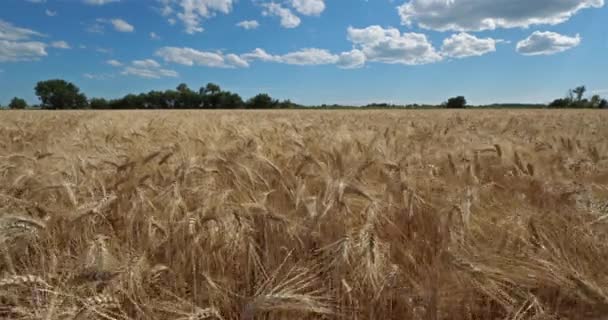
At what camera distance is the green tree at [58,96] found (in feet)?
218

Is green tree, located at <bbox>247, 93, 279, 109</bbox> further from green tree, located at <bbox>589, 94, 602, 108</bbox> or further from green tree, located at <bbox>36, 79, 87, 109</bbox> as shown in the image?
green tree, located at <bbox>589, 94, 602, 108</bbox>

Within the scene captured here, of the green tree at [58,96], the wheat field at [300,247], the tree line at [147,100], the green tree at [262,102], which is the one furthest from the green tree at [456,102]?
the green tree at [58,96]

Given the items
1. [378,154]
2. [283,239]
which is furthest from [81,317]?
[378,154]

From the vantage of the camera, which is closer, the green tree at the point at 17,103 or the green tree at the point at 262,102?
the green tree at the point at 17,103

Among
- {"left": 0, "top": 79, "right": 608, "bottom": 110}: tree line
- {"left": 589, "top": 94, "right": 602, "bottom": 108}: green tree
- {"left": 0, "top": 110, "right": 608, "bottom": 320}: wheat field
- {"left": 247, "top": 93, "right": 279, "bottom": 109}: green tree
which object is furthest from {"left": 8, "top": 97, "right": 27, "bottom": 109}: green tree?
{"left": 589, "top": 94, "right": 602, "bottom": 108}: green tree

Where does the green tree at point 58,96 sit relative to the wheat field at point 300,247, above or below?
above

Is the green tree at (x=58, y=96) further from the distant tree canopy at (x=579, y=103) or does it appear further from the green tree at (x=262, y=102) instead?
the distant tree canopy at (x=579, y=103)

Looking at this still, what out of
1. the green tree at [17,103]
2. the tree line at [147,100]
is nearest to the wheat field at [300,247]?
the tree line at [147,100]

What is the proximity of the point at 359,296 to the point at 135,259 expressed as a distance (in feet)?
2.56

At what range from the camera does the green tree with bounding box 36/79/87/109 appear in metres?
66.4

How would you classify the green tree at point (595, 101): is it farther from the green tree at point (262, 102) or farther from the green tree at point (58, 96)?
the green tree at point (58, 96)

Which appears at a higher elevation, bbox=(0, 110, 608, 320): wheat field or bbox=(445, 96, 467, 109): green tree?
bbox=(445, 96, 467, 109): green tree

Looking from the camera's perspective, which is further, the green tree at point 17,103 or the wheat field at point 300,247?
the green tree at point 17,103

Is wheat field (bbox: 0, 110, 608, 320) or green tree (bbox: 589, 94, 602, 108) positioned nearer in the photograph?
A: wheat field (bbox: 0, 110, 608, 320)
